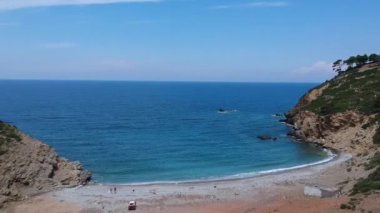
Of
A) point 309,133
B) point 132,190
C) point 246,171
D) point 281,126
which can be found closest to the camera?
point 132,190

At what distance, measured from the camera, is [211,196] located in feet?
180

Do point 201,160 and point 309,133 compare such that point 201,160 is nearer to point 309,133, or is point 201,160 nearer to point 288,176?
point 288,176

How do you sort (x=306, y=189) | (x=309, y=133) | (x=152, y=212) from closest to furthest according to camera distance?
(x=152, y=212)
(x=306, y=189)
(x=309, y=133)

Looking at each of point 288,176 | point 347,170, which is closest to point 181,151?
point 288,176

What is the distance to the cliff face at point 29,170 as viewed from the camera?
2116 inches

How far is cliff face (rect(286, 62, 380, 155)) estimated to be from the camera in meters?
80.0

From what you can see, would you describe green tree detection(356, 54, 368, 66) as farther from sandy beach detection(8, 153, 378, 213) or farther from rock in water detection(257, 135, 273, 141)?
sandy beach detection(8, 153, 378, 213)

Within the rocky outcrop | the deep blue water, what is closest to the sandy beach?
the deep blue water

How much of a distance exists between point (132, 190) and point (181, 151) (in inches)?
956

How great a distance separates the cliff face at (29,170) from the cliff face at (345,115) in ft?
147

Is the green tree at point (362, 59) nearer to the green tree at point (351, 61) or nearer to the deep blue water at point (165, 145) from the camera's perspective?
the green tree at point (351, 61)

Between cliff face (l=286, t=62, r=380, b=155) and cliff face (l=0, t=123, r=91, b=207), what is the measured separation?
44.7 meters

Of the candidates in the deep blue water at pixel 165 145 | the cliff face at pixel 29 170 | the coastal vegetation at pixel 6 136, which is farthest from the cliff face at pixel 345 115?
the coastal vegetation at pixel 6 136

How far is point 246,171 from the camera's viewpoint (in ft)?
225
